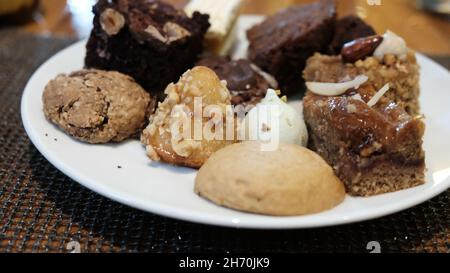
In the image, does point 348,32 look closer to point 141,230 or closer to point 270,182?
point 270,182

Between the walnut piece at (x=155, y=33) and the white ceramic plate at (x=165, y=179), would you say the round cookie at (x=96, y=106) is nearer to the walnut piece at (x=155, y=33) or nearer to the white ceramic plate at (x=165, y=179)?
the white ceramic plate at (x=165, y=179)

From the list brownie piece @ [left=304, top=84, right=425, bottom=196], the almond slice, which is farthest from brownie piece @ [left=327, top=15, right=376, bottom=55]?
brownie piece @ [left=304, top=84, right=425, bottom=196]

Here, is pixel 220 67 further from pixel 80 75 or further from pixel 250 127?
pixel 80 75

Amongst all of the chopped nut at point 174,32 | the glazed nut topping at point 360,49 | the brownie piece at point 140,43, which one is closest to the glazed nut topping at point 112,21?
the brownie piece at point 140,43

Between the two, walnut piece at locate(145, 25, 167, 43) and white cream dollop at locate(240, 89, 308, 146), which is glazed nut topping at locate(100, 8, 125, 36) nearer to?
walnut piece at locate(145, 25, 167, 43)

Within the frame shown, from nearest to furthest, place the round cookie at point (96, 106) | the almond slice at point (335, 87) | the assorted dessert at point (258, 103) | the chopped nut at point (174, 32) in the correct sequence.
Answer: the assorted dessert at point (258, 103) → the round cookie at point (96, 106) → the almond slice at point (335, 87) → the chopped nut at point (174, 32)

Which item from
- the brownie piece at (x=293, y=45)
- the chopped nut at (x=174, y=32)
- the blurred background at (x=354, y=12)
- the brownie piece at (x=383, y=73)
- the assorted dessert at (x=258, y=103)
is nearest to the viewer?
the assorted dessert at (x=258, y=103)

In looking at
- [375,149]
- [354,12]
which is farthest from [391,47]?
[354,12]
